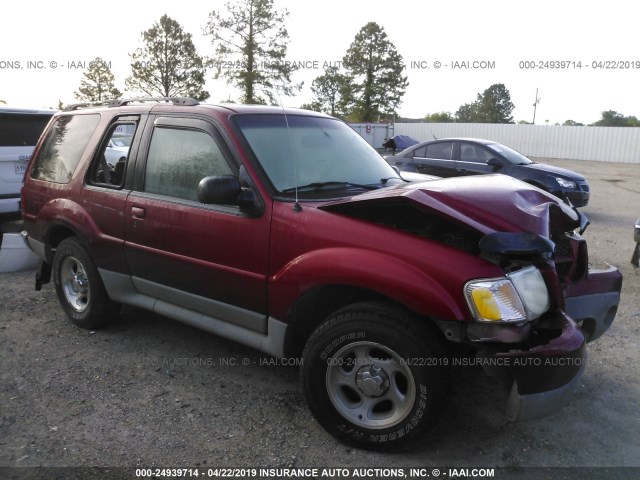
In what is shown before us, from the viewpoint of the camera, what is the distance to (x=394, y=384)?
112 inches

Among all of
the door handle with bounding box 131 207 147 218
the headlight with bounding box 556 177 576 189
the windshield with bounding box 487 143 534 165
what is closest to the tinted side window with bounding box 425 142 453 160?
the windshield with bounding box 487 143 534 165

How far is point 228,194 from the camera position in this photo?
3068mm

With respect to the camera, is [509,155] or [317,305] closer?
[317,305]

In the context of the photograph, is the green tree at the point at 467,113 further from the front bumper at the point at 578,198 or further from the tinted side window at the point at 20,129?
the tinted side window at the point at 20,129

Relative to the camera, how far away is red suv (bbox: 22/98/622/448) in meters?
2.62

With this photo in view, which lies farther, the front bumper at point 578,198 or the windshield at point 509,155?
the windshield at point 509,155

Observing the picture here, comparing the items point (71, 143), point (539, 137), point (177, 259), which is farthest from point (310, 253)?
point (539, 137)

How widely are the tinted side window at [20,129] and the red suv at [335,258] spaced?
3.52 metres

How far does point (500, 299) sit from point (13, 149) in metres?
7.03

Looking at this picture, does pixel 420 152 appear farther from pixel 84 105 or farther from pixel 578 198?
pixel 84 105

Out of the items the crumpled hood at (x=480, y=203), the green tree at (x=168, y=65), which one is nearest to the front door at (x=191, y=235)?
the crumpled hood at (x=480, y=203)

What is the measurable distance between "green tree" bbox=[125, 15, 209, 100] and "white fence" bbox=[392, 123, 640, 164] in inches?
701

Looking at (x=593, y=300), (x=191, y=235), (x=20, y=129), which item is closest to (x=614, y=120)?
(x=20, y=129)

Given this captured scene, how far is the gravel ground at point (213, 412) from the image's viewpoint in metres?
2.88
